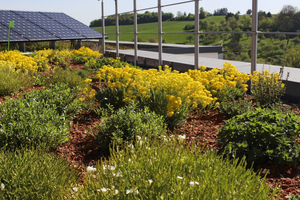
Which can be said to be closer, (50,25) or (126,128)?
(126,128)

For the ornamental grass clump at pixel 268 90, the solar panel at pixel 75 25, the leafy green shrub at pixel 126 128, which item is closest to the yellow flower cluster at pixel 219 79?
the ornamental grass clump at pixel 268 90

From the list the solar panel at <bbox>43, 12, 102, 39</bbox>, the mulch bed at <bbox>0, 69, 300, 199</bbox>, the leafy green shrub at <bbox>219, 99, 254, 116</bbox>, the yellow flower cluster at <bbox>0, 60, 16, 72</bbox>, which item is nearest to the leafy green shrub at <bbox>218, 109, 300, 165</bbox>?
the mulch bed at <bbox>0, 69, 300, 199</bbox>

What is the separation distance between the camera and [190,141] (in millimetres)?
4051

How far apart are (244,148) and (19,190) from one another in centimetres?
214

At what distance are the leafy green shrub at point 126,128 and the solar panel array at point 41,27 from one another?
36.1 feet

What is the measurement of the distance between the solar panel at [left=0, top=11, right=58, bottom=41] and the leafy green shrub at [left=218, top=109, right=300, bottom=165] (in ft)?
41.3

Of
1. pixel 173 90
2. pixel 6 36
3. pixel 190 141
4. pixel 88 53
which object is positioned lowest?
pixel 190 141

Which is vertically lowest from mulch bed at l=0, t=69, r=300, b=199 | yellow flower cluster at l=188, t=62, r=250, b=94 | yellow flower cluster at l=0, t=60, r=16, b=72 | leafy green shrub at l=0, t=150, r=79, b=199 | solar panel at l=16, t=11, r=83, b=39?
mulch bed at l=0, t=69, r=300, b=199

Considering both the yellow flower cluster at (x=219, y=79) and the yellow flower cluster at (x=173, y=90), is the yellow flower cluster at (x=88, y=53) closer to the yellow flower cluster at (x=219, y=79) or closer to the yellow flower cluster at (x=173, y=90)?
the yellow flower cluster at (x=219, y=79)

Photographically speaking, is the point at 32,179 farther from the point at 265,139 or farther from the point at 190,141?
the point at 265,139

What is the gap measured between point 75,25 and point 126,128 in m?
15.3

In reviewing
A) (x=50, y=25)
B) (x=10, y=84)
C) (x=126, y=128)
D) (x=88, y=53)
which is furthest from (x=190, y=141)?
(x=50, y=25)

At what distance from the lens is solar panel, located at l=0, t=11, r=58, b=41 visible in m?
14.6

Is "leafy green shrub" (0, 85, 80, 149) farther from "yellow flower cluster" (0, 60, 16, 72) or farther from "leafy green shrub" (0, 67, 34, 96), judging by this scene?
Result: "yellow flower cluster" (0, 60, 16, 72)
